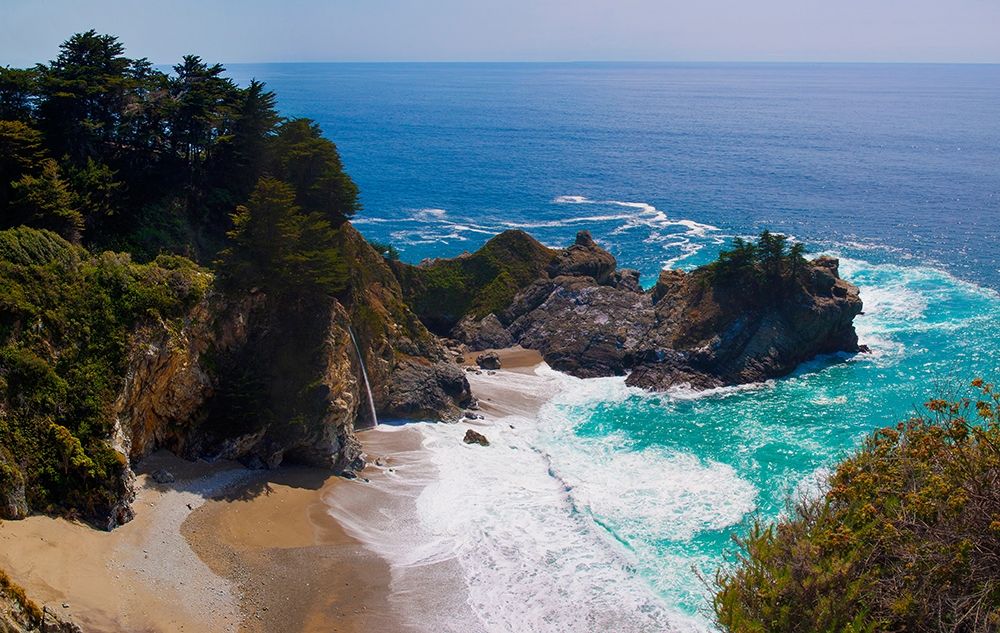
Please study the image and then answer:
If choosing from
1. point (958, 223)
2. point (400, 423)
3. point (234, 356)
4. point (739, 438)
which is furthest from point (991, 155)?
point (234, 356)

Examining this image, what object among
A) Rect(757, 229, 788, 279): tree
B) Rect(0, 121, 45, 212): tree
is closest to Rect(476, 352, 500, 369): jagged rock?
Rect(757, 229, 788, 279): tree

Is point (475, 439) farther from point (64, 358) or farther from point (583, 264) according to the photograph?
point (583, 264)

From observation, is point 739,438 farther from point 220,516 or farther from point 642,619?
point 220,516

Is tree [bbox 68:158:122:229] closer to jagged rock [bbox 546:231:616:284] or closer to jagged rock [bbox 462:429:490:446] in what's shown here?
jagged rock [bbox 462:429:490:446]

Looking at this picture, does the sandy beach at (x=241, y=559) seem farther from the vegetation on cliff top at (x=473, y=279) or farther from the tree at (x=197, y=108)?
the vegetation on cliff top at (x=473, y=279)

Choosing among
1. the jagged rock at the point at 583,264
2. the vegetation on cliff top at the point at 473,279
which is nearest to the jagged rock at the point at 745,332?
the jagged rock at the point at 583,264
